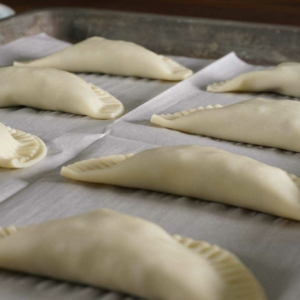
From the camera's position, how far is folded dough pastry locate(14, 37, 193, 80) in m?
2.29

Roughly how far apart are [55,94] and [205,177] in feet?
2.44

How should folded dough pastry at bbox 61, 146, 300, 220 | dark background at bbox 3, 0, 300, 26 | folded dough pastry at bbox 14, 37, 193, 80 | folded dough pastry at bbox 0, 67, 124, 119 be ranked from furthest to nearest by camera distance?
dark background at bbox 3, 0, 300, 26, folded dough pastry at bbox 14, 37, 193, 80, folded dough pastry at bbox 0, 67, 124, 119, folded dough pastry at bbox 61, 146, 300, 220

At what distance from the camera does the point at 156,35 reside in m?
2.68

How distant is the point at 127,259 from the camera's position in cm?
111

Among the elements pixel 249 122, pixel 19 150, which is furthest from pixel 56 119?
pixel 249 122

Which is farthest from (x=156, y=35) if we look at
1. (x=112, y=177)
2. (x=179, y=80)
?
(x=112, y=177)

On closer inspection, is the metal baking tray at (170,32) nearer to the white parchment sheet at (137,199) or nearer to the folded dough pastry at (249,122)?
the white parchment sheet at (137,199)

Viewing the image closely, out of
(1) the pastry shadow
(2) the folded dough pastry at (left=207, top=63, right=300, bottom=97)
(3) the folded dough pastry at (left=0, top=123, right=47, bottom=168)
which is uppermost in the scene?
(2) the folded dough pastry at (left=207, top=63, right=300, bottom=97)

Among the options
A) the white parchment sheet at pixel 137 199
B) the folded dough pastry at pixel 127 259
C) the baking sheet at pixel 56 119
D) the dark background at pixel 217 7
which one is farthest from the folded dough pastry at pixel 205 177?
the dark background at pixel 217 7

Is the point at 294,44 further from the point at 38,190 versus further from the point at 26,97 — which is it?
the point at 38,190

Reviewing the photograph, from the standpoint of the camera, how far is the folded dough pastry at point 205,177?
1376 mm

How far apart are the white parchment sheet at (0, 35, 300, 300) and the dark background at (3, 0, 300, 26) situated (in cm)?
Answer: 88

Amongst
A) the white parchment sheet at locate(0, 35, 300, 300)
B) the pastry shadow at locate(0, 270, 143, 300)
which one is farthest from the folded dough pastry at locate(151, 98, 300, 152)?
the pastry shadow at locate(0, 270, 143, 300)

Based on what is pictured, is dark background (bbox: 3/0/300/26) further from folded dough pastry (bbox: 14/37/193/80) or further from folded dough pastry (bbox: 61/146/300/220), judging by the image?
folded dough pastry (bbox: 61/146/300/220)
